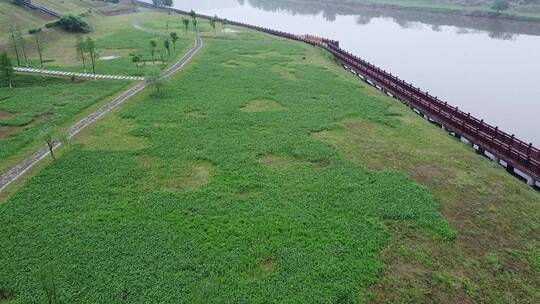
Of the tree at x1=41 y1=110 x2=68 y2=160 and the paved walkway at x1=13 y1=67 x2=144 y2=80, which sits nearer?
the tree at x1=41 y1=110 x2=68 y2=160

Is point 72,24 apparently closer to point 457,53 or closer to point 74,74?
point 74,74

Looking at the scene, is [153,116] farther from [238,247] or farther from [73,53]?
[73,53]

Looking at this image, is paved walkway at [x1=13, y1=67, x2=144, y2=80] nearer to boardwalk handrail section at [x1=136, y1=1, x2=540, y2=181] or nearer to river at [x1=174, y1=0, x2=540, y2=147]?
boardwalk handrail section at [x1=136, y1=1, x2=540, y2=181]

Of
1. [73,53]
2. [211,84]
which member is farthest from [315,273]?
[73,53]

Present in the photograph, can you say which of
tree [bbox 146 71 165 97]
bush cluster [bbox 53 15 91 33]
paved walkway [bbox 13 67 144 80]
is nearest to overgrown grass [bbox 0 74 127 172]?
paved walkway [bbox 13 67 144 80]

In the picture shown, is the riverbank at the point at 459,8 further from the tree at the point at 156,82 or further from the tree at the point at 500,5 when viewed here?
the tree at the point at 156,82

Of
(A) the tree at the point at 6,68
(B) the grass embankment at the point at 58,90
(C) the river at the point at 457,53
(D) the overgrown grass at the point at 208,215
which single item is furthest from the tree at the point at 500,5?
(A) the tree at the point at 6,68

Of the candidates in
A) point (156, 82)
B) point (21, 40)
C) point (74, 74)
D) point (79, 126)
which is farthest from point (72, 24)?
point (79, 126)

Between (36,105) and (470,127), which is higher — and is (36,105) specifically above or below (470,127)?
above
